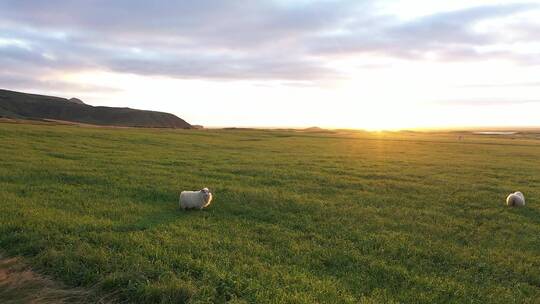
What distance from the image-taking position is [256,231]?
11.4 m

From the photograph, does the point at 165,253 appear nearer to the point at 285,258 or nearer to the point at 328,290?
the point at 285,258

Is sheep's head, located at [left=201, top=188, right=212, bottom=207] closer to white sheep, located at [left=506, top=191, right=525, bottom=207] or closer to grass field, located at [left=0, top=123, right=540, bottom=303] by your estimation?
grass field, located at [left=0, top=123, right=540, bottom=303]

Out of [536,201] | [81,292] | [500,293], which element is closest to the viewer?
[81,292]

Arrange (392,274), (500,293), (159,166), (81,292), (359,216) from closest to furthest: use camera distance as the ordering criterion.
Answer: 1. (81,292)
2. (500,293)
3. (392,274)
4. (359,216)
5. (159,166)

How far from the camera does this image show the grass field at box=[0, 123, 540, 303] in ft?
26.3

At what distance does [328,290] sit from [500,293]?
3.77 meters

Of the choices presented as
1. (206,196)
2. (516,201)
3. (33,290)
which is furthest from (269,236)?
(516,201)

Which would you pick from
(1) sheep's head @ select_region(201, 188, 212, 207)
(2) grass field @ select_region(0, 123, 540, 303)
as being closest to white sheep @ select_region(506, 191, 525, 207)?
(2) grass field @ select_region(0, 123, 540, 303)

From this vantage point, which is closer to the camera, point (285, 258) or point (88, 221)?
point (285, 258)

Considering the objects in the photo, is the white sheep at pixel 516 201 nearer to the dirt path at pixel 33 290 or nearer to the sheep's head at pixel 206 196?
the sheep's head at pixel 206 196

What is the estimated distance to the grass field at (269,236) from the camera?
8008mm

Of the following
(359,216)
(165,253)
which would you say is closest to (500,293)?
(359,216)

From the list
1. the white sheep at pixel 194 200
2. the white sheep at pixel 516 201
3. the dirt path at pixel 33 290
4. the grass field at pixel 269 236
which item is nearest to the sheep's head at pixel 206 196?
the white sheep at pixel 194 200

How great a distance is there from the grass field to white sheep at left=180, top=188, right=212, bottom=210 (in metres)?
0.44
